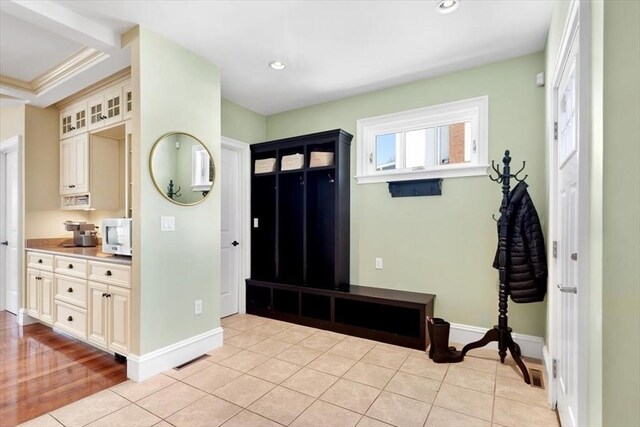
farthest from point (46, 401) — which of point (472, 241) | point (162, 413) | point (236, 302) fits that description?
point (472, 241)

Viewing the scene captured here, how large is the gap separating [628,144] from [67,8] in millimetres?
3245

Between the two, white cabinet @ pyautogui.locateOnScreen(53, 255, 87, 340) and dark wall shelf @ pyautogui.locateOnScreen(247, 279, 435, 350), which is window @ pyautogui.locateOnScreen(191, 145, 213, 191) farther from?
dark wall shelf @ pyautogui.locateOnScreen(247, 279, 435, 350)

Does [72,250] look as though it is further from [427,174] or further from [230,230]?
[427,174]

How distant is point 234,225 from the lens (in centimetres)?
415

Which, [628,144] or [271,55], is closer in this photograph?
[628,144]

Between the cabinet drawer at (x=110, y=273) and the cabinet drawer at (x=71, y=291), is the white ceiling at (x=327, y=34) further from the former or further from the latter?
the cabinet drawer at (x=71, y=291)

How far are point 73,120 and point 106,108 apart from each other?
846 mm

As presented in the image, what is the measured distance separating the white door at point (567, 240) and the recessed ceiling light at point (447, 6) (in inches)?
33.8

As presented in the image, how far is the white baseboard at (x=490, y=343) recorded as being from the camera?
109 inches

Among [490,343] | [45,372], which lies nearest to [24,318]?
[45,372]

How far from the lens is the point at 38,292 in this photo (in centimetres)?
349

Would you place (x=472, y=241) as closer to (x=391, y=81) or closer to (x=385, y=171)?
(x=385, y=171)

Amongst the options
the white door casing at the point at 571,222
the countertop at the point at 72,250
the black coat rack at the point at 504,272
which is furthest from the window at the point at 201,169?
the white door casing at the point at 571,222

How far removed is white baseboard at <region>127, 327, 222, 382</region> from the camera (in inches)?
95.9
